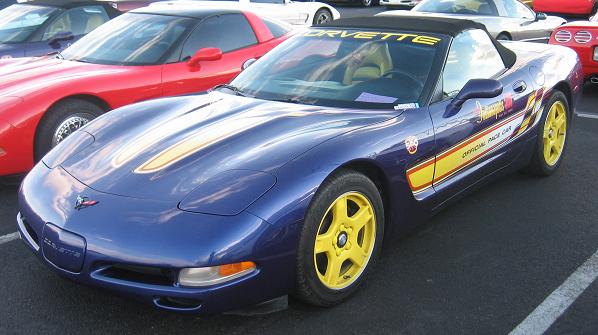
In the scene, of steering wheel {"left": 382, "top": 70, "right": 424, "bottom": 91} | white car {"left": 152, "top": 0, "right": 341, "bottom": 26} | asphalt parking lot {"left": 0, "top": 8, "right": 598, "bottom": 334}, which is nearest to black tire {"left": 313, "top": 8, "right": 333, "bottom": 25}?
white car {"left": 152, "top": 0, "right": 341, "bottom": 26}

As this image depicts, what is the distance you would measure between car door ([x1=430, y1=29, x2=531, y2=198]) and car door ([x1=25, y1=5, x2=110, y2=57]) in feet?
15.7

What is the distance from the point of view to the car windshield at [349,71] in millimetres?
3617

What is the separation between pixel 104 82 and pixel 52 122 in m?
0.58

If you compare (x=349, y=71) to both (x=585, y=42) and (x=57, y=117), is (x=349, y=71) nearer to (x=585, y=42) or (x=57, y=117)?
(x=57, y=117)

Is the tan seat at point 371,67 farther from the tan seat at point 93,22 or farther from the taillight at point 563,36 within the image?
the tan seat at point 93,22

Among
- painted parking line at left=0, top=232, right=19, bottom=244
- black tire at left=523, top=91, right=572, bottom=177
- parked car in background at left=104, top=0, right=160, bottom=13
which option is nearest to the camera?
painted parking line at left=0, top=232, right=19, bottom=244

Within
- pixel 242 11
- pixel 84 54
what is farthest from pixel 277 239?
pixel 242 11

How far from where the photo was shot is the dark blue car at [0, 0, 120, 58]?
7.02 meters

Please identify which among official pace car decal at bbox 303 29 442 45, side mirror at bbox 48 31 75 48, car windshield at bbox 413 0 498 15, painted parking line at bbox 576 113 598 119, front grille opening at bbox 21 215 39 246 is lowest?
painted parking line at bbox 576 113 598 119

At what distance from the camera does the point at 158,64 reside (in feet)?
18.2

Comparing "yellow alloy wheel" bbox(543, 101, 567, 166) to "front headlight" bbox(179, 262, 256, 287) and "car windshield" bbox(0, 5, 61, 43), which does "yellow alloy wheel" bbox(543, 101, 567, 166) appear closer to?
"front headlight" bbox(179, 262, 256, 287)

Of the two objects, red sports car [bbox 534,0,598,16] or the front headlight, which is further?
red sports car [bbox 534,0,598,16]

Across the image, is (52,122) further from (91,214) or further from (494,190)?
(494,190)

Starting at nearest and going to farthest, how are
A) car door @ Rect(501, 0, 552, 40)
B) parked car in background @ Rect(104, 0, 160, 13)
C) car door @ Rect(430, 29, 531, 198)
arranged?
car door @ Rect(430, 29, 531, 198), parked car in background @ Rect(104, 0, 160, 13), car door @ Rect(501, 0, 552, 40)
